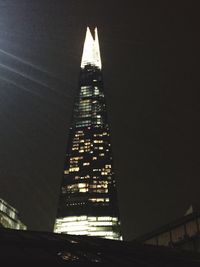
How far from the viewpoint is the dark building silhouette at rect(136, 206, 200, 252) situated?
132ft

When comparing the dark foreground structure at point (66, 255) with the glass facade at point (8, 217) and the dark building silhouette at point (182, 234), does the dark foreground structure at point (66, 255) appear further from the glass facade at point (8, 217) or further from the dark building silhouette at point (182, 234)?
the glass facade at point (8, 217)

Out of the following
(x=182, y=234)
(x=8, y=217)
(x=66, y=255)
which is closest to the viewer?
(x=66, y=255)

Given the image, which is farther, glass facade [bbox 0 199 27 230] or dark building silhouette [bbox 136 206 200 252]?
glass facade [bbox 0 199 27 230]

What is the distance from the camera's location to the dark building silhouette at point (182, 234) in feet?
132

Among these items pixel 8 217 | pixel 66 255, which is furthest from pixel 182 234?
pixel 8 217

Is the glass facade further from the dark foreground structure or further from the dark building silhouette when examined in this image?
the dark foreground structure

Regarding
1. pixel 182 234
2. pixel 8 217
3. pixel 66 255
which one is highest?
pixel 8 217

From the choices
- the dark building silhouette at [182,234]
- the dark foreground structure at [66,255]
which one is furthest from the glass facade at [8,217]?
the dark foreground structure at [66,255]

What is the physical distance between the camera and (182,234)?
1693 inches

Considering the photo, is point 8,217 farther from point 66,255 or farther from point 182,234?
point 66,255

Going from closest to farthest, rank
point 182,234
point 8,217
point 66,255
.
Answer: point 66,255, point 182,234, point 8,217

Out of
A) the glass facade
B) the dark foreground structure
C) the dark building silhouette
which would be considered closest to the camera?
the dark foreground structure

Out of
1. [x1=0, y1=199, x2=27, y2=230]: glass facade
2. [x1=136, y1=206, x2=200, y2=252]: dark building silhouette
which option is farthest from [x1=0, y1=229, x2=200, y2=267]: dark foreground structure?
[x1=0, y1=199, x2=27, y2=230]: glass facade

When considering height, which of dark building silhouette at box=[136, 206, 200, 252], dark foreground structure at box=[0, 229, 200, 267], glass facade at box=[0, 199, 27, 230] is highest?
glass facade at box=[0, 199, 27, 230]
